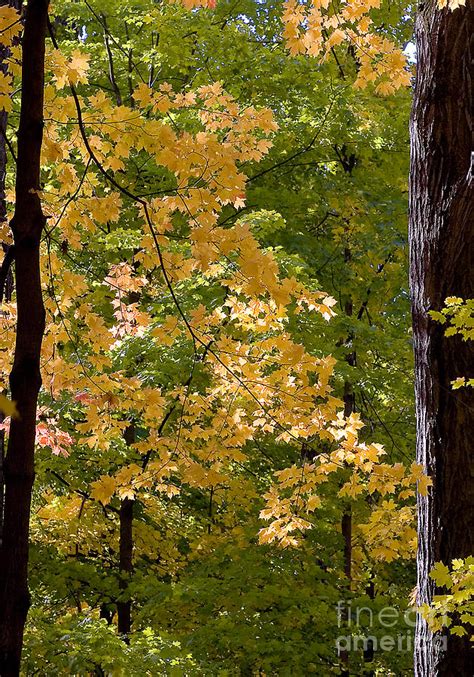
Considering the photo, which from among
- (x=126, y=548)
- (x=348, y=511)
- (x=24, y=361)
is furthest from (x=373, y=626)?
(x=24, y=361)

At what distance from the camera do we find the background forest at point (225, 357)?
4020 mm

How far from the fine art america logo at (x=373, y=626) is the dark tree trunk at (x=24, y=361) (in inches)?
191

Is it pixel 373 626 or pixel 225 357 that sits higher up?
pixel 225 357

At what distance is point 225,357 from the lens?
4.57 meters

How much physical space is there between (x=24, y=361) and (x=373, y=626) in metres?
5.30

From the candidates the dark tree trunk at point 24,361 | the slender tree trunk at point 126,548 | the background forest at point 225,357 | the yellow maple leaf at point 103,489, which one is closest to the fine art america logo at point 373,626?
the background forest at point 225,357

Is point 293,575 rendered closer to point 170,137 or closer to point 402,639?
point 402,639

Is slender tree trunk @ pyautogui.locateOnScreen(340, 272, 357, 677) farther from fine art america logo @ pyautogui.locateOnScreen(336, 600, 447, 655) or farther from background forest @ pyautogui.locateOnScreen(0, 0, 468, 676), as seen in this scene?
fine art america logo @ pyautogui.locateOnScreen(336, 600, 447, 655)

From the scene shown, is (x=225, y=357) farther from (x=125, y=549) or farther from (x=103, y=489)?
(x=125, y=549)

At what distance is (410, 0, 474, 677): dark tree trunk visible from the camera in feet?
13.5

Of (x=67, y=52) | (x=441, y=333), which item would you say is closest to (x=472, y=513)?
(x=441, y=333)

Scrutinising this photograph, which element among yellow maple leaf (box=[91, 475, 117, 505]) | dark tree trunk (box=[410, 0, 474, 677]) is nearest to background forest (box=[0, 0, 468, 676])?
yellow maple leaf (box=[91, 475, 117, 505])

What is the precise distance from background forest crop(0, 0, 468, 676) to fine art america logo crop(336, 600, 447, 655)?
0.03 m

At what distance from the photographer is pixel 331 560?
814cm
